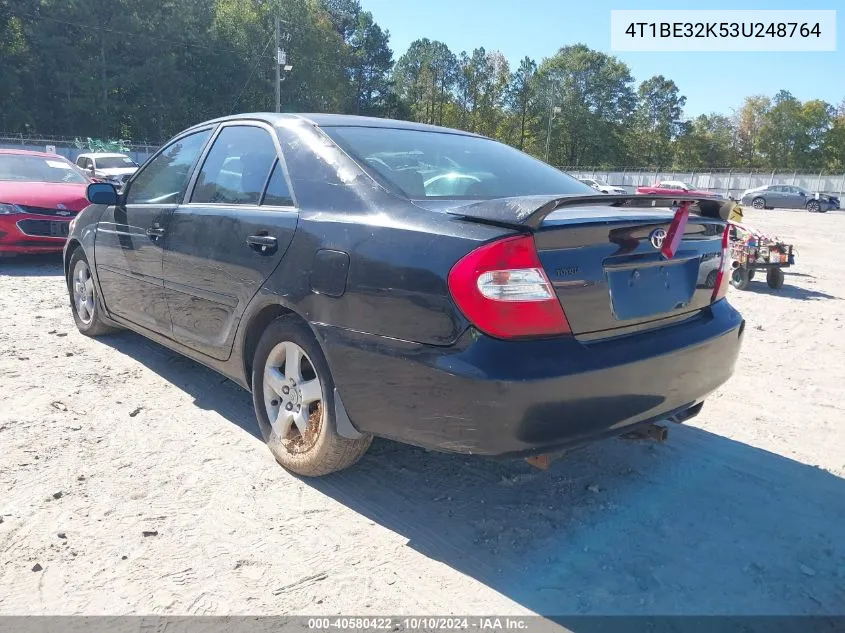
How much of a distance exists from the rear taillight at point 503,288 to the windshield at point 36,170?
8.45 m

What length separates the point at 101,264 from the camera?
180 inches

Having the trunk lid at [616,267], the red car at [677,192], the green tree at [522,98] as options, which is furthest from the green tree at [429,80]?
the trunk lid at [616,267]

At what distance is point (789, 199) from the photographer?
1516 inches

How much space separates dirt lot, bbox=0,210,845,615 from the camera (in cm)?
220

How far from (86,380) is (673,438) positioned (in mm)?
3630

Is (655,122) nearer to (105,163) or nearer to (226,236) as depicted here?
(105,163)

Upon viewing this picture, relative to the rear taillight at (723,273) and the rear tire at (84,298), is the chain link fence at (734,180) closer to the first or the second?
the rear tire at (84,298)

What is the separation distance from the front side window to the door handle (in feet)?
3.24

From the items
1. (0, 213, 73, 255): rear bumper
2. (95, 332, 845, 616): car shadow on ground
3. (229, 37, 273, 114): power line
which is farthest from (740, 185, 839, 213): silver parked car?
(229, 37, 273, 114): power line

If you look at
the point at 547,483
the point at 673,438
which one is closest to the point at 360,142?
the point at 547,483

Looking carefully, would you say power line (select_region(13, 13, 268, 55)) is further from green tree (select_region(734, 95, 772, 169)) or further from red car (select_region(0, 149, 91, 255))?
green tree (select_region(734, 95, 772, 169))

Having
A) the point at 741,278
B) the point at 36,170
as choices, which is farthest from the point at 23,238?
the point at 741,278

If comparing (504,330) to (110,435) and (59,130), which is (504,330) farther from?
(59,130)

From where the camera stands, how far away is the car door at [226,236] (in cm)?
296
